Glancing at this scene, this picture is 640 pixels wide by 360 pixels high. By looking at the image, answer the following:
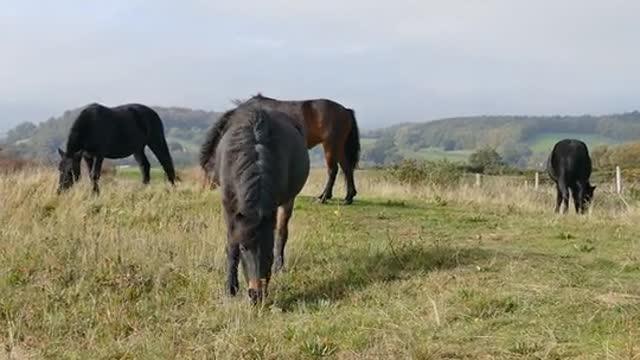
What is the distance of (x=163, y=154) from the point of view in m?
17.5

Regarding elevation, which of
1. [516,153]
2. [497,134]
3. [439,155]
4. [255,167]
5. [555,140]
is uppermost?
[255,167]

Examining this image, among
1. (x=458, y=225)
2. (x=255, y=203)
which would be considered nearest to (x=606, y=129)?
(x=458, y=225)

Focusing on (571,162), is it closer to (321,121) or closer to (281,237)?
(321,121)

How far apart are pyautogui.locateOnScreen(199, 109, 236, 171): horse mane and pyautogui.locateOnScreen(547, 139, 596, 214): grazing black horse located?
10467 mm

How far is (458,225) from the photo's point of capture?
1109 centimetres

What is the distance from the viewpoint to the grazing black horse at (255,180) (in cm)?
653

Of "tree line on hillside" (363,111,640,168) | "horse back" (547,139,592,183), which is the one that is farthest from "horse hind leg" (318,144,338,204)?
"tree line on hillside" (363,111,640,168)

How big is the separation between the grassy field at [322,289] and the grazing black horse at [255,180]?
33 cm

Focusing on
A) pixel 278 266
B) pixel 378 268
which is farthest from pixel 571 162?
pixel 278 266

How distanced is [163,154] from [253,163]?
434 inches

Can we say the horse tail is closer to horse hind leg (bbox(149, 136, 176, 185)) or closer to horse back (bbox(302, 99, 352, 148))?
Answer: horse back (bbox(302, 99, 352, 148))

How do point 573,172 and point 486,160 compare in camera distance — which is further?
point 486,160

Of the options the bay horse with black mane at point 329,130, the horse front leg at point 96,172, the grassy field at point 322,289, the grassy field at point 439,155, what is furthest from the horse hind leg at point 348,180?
the grassy field at point 439,155

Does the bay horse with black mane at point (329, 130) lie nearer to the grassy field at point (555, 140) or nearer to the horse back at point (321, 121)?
the horse back at point (321, 121)
